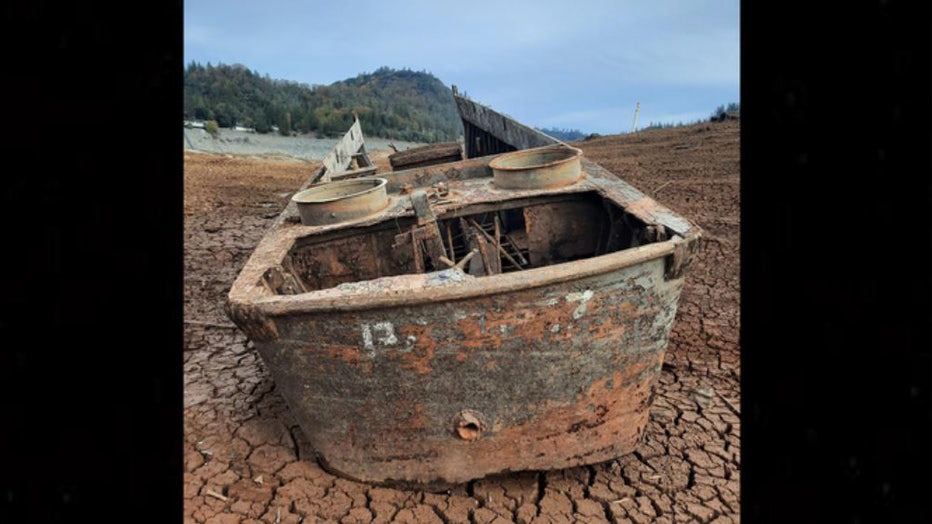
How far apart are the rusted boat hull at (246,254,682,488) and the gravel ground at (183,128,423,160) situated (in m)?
18.5

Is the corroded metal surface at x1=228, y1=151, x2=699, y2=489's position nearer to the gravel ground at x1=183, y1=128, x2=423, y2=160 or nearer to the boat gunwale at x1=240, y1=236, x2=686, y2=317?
the boat gunwale at x1=240, y1=236, x2=686, y2=317

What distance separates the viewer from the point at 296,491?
2.97 metres

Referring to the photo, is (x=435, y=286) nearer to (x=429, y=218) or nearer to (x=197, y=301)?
(x=429, y=218)

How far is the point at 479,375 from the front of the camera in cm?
263

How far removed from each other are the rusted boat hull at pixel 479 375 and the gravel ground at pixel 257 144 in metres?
18.5

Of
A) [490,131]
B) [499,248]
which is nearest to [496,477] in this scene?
[499,248]

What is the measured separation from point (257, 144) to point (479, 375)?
22120 millimetres

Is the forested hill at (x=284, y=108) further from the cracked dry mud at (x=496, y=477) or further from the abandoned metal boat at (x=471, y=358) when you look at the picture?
the abandoned metal boat at (x=471, y=358)

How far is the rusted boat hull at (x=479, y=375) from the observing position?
257 cm

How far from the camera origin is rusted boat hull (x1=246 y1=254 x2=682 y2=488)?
2.57m

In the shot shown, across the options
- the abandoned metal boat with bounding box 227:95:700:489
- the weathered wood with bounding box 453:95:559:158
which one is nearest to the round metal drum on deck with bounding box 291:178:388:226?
the abandoned metal boat with bounding box 227:95:700:489

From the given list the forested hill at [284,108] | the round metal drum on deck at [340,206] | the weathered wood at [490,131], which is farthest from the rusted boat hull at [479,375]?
the forested hill at [284,108]

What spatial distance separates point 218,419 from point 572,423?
236 cm
